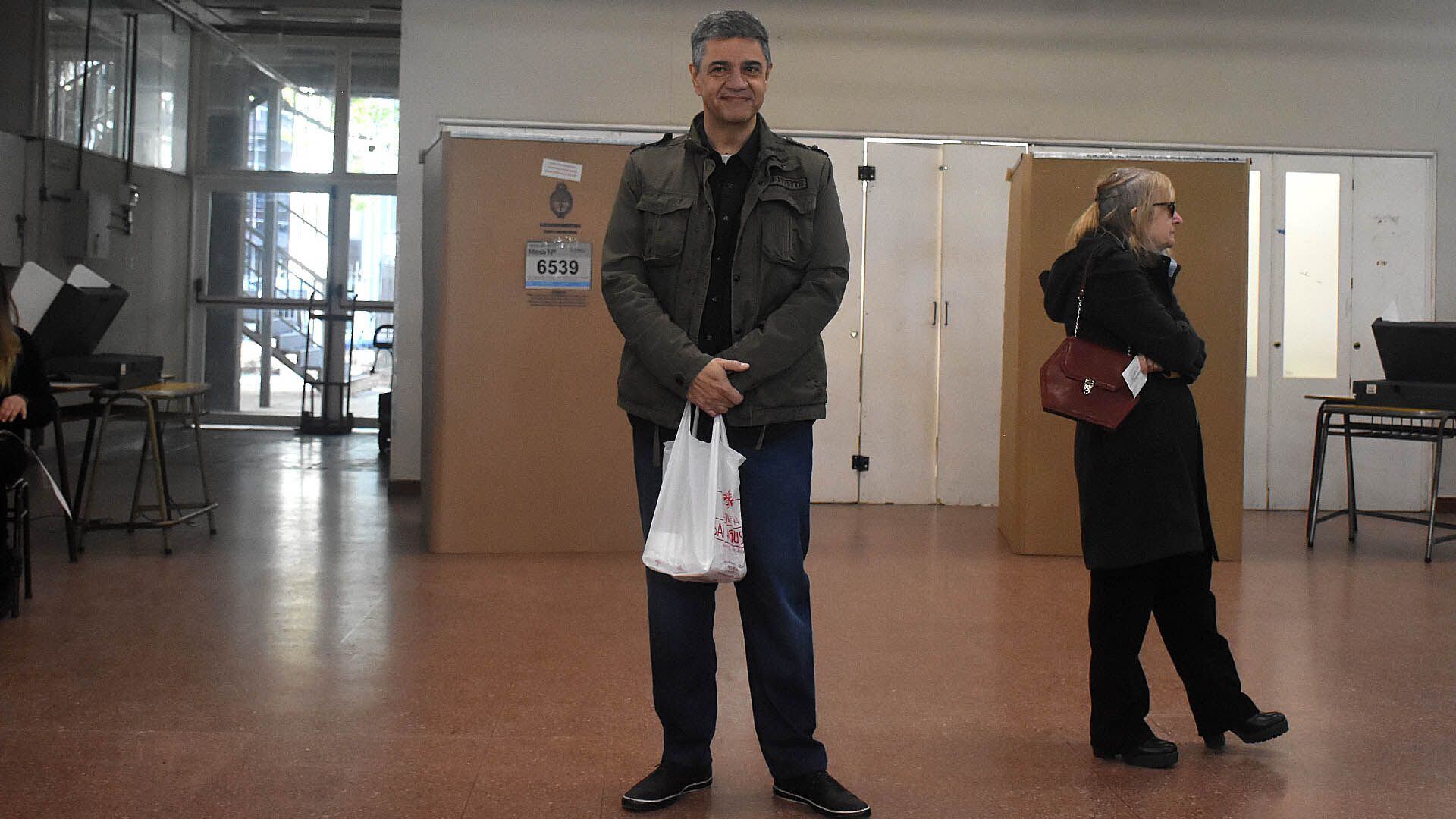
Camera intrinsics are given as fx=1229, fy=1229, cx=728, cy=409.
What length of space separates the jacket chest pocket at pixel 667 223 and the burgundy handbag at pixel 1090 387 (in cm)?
94

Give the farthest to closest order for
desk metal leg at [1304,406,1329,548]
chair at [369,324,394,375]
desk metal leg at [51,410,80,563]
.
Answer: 1. chair at [369,324,394,375]
2. desk metal leg at [1304,406,1329,548]
3. desk metal leg at [51,410,80,563]

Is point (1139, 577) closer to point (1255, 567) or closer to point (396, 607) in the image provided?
point (396, 607)

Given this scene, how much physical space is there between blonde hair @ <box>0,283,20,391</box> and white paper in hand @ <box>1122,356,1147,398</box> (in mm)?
3472

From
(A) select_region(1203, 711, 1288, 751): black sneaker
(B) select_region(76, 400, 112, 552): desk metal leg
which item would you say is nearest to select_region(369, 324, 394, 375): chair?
(B) select_region(76, 400, 112, 552): desk metal leg

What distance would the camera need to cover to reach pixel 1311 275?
7.35m

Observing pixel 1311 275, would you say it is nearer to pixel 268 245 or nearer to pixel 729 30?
pixel 729 30

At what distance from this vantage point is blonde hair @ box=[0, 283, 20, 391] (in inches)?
158

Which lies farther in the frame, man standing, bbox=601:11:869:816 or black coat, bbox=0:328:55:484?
black coat, bbox=0:328:55:484

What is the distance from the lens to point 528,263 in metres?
5.30

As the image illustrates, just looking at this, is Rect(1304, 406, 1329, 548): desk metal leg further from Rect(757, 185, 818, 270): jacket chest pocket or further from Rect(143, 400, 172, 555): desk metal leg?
Rect(143, 400, 172, 555): desk metal leg

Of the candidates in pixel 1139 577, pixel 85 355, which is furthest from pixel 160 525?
pixel 1139 577

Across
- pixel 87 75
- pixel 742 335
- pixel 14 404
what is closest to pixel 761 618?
pixel 742 335

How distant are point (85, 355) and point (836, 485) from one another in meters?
4.00

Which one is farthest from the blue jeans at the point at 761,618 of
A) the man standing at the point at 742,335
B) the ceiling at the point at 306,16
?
the ceiling at the point at 306,16
